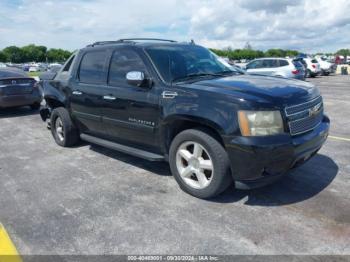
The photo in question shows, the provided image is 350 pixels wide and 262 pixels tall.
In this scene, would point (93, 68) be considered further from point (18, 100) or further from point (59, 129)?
point (18, 100)

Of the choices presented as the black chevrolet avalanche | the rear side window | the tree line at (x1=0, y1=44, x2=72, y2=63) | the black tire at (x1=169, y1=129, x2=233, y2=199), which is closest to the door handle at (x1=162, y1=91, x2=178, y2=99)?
the black chevrolet avalanche

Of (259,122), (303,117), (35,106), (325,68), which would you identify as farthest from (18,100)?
(325,68)

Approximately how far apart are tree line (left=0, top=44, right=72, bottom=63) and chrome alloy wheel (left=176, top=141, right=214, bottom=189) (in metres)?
109

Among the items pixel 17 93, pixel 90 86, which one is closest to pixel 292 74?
pixel 17 93

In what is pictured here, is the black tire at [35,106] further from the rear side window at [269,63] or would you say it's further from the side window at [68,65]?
the rear side window at [269,63]

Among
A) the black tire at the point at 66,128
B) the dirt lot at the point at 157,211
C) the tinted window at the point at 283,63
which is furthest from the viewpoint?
the tinted window at the point at 283,63

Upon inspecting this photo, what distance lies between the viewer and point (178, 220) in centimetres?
363

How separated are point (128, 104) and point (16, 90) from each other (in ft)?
23.0

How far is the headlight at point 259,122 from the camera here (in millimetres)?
3518

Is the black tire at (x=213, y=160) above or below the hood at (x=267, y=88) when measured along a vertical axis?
below

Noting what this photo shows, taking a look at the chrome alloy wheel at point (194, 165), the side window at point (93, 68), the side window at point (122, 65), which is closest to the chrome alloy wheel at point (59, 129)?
the side window at point (93, 68)

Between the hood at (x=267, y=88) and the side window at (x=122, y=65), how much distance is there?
1022 millimetres

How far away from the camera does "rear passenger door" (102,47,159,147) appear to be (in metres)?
4.47

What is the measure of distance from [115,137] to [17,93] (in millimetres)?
6511
